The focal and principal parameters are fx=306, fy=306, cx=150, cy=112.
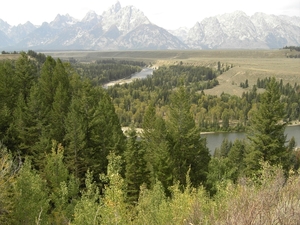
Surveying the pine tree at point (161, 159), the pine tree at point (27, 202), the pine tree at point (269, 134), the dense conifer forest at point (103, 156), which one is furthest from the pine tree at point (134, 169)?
the pine tree at point (27, 202)

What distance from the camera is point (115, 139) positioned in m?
36.1

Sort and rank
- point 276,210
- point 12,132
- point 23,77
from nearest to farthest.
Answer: point 276,210, point 12,132, point 23,77

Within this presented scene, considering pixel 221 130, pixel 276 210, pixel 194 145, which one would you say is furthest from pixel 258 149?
pixel 221 130

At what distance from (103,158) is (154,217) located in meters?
21.0

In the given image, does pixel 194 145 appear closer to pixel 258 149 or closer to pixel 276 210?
pixel 258 149

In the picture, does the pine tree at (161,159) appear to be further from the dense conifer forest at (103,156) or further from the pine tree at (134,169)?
the pine tree at (134,169)

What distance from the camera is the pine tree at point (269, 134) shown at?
93.3 ft

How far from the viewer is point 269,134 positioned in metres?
28.9

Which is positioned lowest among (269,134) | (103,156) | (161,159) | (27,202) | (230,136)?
(230,136)

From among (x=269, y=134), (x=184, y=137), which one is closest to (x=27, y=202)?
(x=184, y=137)

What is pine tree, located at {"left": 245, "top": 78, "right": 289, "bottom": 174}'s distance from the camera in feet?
93.3

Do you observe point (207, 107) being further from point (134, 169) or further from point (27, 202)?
point (27, 202)

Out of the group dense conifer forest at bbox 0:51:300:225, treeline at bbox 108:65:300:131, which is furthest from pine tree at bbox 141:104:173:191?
treeline at bbox 108:65:300:131

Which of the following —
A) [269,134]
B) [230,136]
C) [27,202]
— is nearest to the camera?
[27,202]
